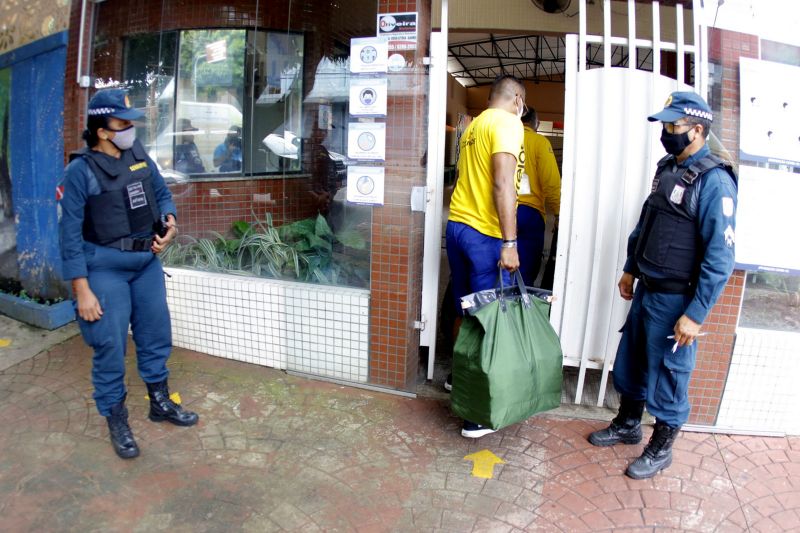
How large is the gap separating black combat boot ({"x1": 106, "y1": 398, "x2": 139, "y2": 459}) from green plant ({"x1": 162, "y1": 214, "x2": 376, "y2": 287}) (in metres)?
1.46

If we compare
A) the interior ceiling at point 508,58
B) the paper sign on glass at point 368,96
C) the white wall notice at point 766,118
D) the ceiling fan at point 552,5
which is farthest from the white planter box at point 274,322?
the interior ceiling at point 508,58

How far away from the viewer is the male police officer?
2.67 meters

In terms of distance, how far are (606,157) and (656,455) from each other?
1691 millimetres

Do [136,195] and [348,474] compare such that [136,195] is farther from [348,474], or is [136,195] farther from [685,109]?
[685,109]

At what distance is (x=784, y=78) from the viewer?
325 centimetres

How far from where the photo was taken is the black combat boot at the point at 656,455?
300 centimetres

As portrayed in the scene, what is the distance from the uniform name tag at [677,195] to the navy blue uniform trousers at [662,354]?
18.5 inches

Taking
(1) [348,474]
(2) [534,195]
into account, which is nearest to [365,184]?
(2) [534,195]

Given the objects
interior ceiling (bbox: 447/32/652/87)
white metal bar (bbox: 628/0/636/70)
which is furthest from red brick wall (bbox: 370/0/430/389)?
interior ceiling (bbox: 447/32/652/87)

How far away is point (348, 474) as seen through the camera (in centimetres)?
303

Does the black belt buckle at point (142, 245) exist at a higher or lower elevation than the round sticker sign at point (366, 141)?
lower

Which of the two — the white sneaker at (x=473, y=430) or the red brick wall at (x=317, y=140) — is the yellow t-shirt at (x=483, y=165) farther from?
the white sneaker at (x=473, y=430)

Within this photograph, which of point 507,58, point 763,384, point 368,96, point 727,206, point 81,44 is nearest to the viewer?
point 727,206

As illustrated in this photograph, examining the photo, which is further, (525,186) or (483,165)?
(525,186)
